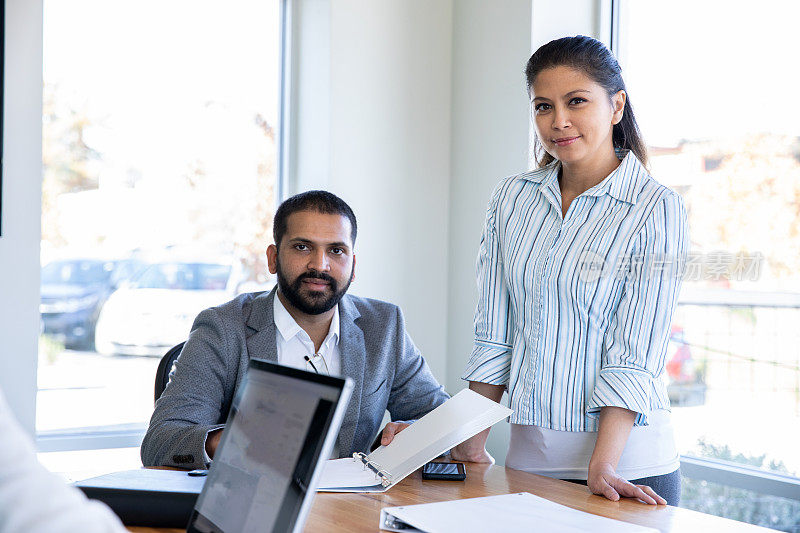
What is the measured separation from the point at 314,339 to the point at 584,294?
0.72 m

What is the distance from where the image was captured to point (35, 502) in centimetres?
65

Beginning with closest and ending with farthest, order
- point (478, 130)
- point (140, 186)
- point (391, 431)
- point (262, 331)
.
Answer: point (391, 431), point (262, 331), point (140, 186), point (478, 130)

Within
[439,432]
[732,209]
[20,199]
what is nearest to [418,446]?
[439,432]

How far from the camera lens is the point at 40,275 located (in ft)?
8.68

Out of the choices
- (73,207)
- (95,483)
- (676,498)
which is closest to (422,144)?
(73,207)

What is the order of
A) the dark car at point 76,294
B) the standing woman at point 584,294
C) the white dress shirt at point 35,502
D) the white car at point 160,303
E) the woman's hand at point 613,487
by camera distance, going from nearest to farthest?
the white dress shirt at point 35,502 < the woman's hand at point 613,487 < the standing woman at point 584,294 < the dark car at point 76,294 < the white car at point 160,303

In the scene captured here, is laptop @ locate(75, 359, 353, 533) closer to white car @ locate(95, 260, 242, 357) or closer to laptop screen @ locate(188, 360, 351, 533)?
laptop screen @ locate(188, 360, 351, 533)

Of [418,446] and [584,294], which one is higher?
[584,294]

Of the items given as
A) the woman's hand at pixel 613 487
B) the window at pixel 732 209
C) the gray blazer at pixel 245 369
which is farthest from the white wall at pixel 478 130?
the woman's hand at pixel 613 487

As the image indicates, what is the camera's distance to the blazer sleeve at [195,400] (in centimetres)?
168

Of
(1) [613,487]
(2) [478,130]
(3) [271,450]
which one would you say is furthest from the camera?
(2) [478,130]

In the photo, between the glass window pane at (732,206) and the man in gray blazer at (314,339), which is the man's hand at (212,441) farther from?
the glass window pane at (732,206)

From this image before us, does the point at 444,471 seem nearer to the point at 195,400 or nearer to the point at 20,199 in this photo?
the point at 195,400

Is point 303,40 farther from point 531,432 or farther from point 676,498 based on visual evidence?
point 676,498
